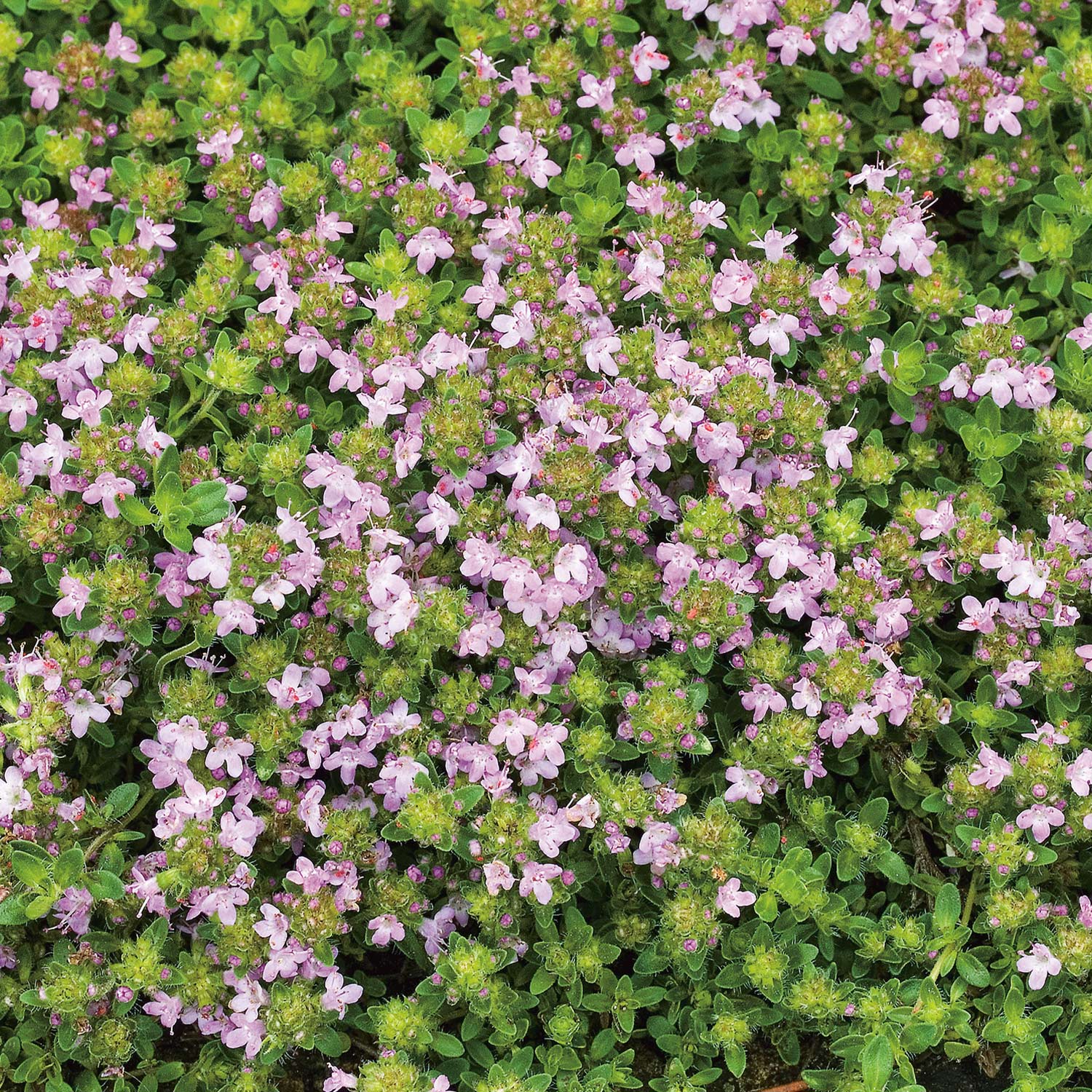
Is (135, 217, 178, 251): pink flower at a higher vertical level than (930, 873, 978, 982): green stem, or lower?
higher

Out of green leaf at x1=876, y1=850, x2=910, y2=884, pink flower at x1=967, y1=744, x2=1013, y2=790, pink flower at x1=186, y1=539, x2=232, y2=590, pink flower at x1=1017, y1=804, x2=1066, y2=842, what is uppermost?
pink flower at x1=186, y1=539, x2=232, y2=590

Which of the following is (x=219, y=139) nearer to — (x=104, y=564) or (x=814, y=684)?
(x=104, y=564)

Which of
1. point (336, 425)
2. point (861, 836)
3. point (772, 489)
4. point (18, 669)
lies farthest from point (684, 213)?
point (18, 669)

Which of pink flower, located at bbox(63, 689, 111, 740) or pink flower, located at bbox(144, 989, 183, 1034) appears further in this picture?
pink flower, located at bbox(63, 689, 111, 740)

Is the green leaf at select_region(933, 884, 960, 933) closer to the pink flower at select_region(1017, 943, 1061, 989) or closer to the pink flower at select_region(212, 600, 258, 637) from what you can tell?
the pink flower at select_region(1017, 943, 1061, 989)

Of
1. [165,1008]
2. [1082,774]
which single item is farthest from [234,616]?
[1082,774]

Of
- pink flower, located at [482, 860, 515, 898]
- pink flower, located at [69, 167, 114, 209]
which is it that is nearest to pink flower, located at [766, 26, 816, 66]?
pink flower, located at [69, 167, 114, 209]

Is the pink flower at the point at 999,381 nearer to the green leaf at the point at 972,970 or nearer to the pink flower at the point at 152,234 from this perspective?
the green leaf at the point at 972,970
